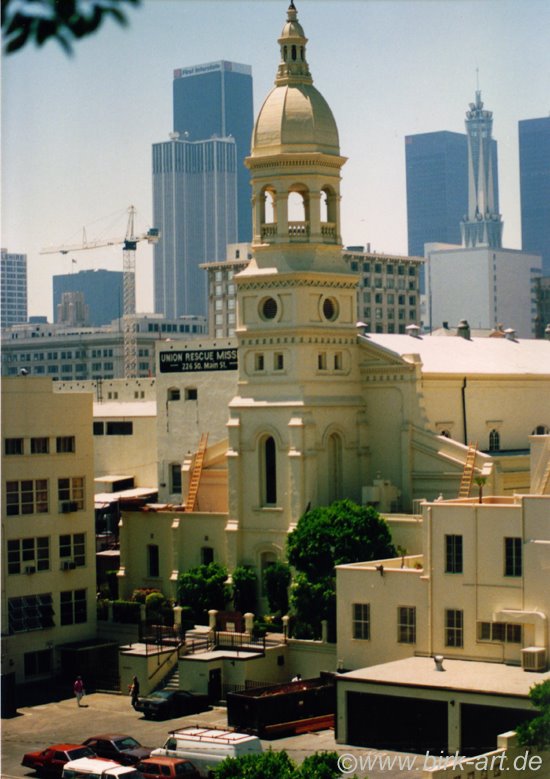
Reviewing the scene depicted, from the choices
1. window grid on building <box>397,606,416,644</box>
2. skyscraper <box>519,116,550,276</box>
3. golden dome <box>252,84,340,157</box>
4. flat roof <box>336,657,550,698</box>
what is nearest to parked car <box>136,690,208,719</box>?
flat roof <box>336,657,550,698</box>

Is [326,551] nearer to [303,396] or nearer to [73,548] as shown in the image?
[303,396]

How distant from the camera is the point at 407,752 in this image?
114 ft

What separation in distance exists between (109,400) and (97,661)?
1247 inches

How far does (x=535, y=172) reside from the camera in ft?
167

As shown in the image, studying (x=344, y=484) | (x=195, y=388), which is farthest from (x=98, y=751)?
(x=195, y=388)

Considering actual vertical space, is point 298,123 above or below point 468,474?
above

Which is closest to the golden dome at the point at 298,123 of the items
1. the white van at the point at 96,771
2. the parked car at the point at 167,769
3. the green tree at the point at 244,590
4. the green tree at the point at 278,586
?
the green tree at the point at 278,586

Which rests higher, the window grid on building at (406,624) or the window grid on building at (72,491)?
the window grid on building at (72,491)

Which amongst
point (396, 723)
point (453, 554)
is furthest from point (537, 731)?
point (453, 554)

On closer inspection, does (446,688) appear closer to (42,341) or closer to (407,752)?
(407,752)

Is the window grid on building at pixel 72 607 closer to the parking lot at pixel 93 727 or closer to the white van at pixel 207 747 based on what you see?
the parking lot at pixel 93 727

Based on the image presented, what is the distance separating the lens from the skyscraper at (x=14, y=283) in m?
48.2

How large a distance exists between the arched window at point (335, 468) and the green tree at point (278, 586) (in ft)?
11.7

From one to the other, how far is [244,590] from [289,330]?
8.95 m
